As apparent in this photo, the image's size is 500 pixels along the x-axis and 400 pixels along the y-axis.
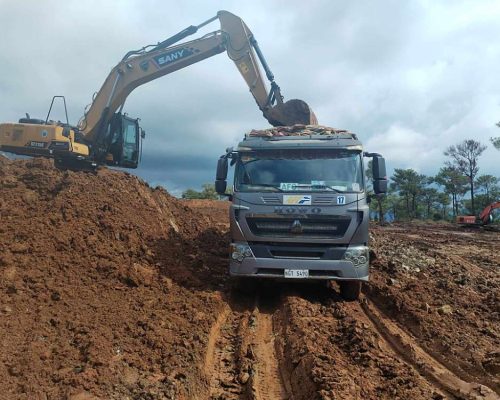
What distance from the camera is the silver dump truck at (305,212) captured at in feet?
22.9

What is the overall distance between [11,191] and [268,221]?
625cm

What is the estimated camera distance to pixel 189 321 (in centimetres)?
603

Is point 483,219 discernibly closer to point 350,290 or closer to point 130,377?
point 350,290

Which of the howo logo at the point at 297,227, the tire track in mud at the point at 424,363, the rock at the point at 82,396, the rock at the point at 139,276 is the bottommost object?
the tire track in mud at the point at 424,363

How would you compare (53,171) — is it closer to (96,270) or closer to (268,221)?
(96,270)

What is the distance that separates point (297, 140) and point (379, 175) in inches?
60.7

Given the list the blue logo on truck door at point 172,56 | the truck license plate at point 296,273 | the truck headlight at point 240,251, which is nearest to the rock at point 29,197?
the truck headlight at point 240,251

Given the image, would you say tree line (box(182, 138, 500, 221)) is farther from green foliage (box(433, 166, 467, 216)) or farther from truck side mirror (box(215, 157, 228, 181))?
truck side mirror (box(215, 157, 228, 181))

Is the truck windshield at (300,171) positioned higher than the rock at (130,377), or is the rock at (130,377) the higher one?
the truck windshield at (300,171)

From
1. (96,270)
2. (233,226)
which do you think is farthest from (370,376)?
(96,270)

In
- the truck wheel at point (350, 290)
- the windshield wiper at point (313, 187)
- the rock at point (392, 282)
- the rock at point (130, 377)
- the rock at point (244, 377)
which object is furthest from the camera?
the rock at point (392, 282)

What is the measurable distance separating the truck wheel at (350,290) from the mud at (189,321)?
0.18m

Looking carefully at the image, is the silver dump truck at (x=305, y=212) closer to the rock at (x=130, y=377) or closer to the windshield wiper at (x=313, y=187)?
the windshield wiper at (x=313, y=187)

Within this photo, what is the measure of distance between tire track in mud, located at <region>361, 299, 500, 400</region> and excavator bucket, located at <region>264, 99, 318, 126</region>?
221 inches
